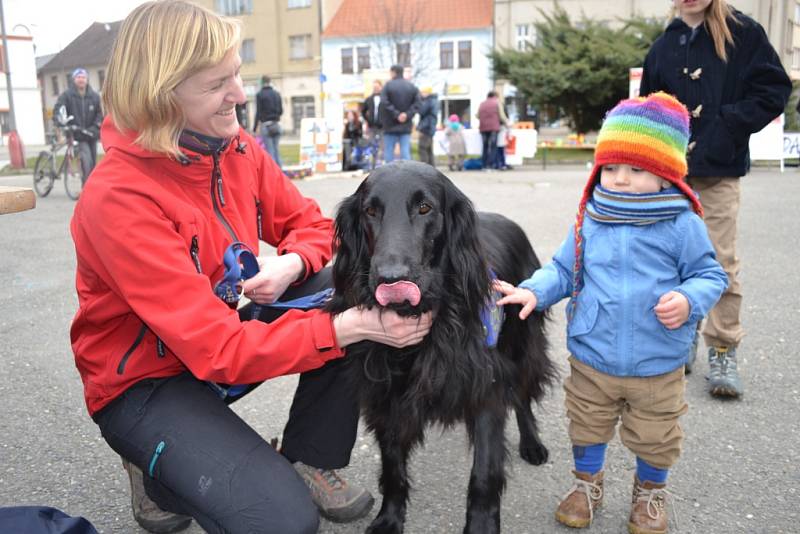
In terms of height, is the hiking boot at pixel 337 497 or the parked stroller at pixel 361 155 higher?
the parked stroller at pixel 361 155

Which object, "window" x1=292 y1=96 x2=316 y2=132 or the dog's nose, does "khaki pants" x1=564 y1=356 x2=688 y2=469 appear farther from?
"window" x1=292 y1=96 x2=316 y2=132

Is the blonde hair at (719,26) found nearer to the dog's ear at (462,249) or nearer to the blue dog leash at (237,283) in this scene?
the dog's ear at (462,249)

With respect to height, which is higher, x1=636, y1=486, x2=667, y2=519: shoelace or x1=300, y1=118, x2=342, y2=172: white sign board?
x1=300, y1=118, x2=342, y2=172: white sign board

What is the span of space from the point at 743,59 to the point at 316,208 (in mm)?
2133

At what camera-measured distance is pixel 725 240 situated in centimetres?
328

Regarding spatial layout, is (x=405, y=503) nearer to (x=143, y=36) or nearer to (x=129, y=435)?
(x=129, y=435)

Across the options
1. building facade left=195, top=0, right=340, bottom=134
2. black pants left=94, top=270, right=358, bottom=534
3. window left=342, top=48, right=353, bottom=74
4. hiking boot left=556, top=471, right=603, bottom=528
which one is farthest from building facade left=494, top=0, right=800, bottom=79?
black pants left=94, top=270, right=358, bottom=534

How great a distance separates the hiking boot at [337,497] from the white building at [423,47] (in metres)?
38.2

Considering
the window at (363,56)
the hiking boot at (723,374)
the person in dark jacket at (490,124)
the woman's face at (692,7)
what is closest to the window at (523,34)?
the window at (363,56)

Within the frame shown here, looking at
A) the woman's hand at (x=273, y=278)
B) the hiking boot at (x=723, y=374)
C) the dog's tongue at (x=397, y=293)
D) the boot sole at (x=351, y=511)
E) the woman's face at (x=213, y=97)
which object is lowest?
the boot sole at (x=351, y=511)

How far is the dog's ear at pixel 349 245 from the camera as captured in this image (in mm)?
2064

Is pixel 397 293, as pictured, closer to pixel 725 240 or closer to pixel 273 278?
pixel 273 278

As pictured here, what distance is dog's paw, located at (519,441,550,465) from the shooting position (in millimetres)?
2750

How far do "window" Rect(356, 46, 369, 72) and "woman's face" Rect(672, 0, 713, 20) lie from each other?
4149 centimetres
